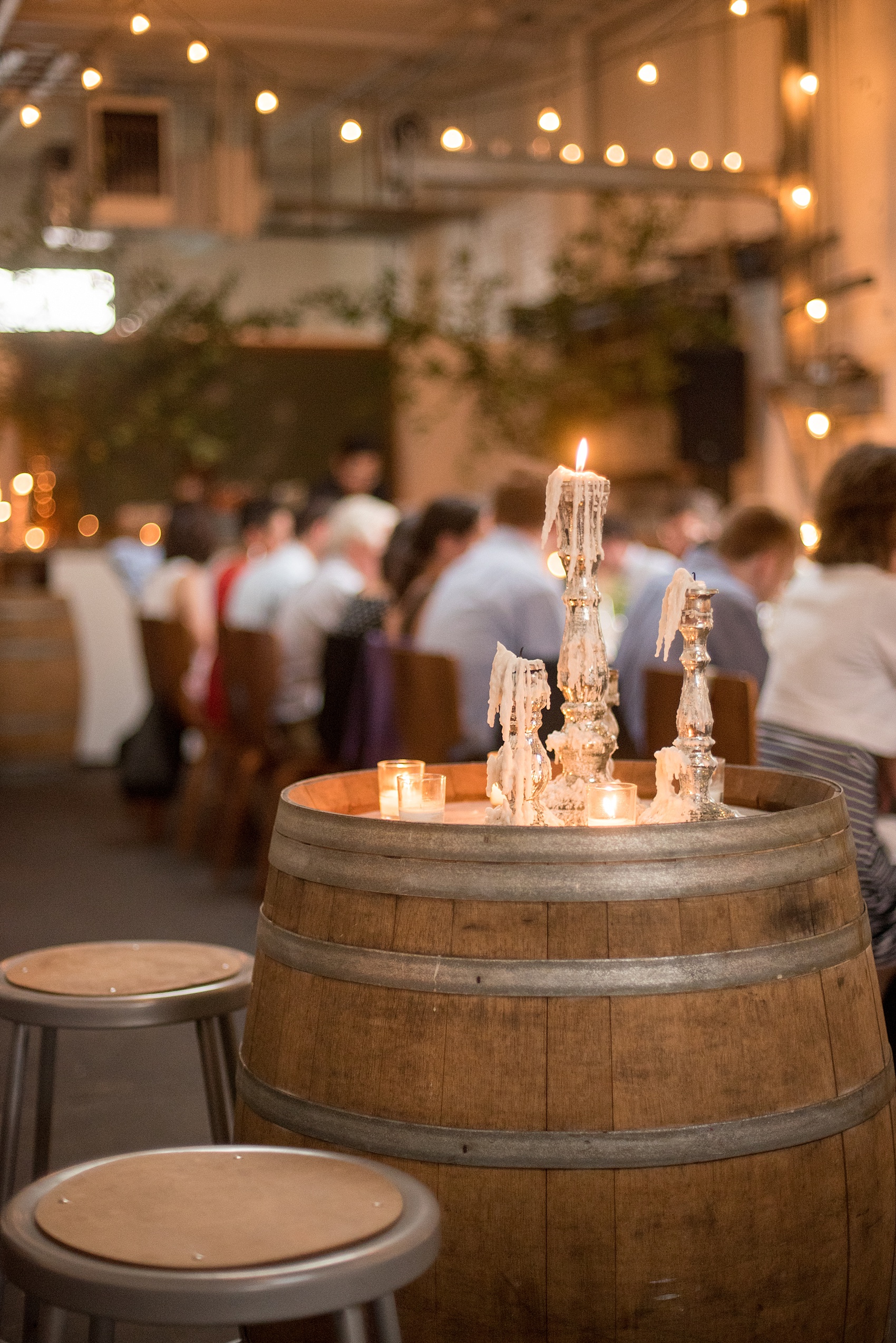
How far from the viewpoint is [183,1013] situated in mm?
1789

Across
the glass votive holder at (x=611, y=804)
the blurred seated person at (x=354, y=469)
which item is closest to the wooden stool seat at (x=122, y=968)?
the glass votive holder at (x=611, y=804)

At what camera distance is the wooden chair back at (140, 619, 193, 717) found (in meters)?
5.79

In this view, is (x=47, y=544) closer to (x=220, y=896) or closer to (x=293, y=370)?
(x=293, y=370)

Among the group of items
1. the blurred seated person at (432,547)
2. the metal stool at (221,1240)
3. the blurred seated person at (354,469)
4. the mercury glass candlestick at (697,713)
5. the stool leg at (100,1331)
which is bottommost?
the stool leg at (100,1331)

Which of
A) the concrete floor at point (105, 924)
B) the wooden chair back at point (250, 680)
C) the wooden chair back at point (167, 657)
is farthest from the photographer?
the wooden chair back at point (167, 657)

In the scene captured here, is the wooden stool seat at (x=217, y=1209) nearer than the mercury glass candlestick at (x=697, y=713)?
Yes

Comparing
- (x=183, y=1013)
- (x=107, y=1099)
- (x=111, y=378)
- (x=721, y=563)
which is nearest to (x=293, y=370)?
(x=111, y=378)

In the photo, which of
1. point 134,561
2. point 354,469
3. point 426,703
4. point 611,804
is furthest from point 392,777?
point 134,561

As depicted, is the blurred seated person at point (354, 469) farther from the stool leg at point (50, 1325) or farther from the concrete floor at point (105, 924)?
the stool leg at point (50, 1325)

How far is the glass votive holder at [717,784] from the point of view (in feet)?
5.54

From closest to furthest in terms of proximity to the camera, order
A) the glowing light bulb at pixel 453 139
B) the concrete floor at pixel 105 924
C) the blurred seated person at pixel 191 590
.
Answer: the concrete floor at pixel 105 924 < the blurred seated person at pixel 191 590 < the glowing light bulb at pixel 453 139

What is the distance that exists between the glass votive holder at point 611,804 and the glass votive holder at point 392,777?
0.19 meters

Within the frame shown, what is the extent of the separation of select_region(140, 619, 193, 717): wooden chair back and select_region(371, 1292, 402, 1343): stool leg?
4641 mm

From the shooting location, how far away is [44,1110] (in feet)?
6.87
